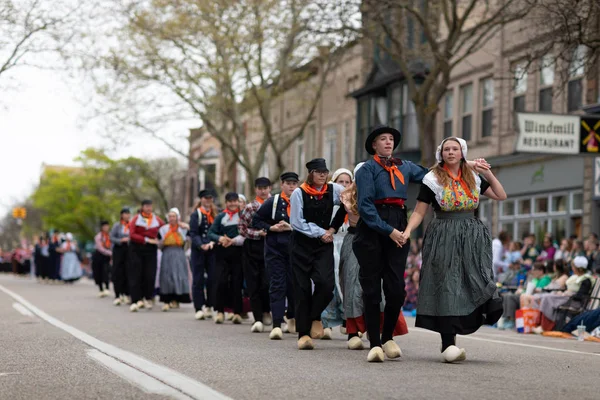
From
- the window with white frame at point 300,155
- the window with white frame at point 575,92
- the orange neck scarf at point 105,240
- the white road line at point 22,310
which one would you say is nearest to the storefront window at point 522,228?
the window with white frame at point 575,92

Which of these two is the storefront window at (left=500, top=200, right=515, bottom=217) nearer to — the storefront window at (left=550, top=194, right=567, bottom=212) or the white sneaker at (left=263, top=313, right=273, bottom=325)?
A: the storefront window at (left=550, top=194, right=567, bottom=212)

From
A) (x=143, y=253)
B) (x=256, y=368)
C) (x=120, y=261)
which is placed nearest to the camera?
(x=256, y=368)

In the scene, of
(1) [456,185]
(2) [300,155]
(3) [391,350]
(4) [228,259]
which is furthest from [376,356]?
(2) [300,155]

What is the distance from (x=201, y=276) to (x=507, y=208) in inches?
625

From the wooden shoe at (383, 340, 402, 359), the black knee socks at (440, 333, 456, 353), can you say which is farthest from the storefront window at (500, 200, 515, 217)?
the black knee socks at (440, 333, 456, 353)

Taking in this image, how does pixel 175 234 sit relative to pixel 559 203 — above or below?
below

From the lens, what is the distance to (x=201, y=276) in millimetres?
19328

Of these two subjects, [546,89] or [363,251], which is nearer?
[363,251]

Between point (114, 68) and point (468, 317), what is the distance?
2821 cm

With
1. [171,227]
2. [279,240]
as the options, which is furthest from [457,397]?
[171,227]

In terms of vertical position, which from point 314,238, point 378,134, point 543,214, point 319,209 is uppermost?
point 543,214

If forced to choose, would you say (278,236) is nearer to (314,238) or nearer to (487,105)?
(314,238)

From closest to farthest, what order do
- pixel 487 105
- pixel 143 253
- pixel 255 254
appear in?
pixel 255 254
pixel 143 253
pixel 487 105

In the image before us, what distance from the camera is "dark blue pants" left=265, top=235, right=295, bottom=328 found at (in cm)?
1426
